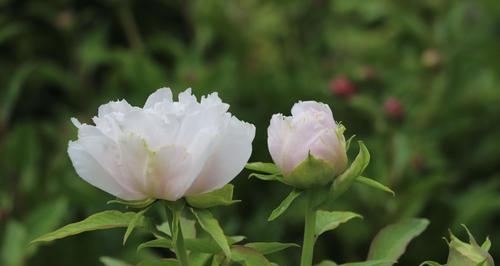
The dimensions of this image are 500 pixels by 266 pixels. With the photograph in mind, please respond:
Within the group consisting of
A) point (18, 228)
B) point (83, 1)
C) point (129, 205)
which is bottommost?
point (18, 228)

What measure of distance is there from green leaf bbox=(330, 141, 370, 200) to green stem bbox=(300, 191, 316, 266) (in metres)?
0.03

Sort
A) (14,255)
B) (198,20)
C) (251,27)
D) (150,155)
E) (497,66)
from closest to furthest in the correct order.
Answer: (150,155) < (14,255) < (497,66) < (198,20) < (251,27)

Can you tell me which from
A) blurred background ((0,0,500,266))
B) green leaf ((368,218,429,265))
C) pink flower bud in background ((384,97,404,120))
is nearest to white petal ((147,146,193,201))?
green leaf ((368,218,429,265))

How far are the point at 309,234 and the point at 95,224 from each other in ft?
0.67

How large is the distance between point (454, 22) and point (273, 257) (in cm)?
97

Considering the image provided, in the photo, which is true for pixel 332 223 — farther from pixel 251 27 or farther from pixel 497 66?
pixel 251 27

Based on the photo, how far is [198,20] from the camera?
269cm

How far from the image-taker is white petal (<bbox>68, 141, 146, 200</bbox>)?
0.84 meters

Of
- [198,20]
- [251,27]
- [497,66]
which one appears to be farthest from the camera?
[251,27]

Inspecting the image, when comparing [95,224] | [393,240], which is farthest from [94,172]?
[393,240]

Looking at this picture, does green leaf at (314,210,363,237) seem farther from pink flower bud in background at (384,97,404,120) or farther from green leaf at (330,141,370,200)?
pink flower bud in background at (384,97,404,120)

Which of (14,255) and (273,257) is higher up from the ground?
(14,255)

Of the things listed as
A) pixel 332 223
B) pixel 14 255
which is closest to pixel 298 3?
pixel 14 255

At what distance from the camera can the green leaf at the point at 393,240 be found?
3.22 ft
